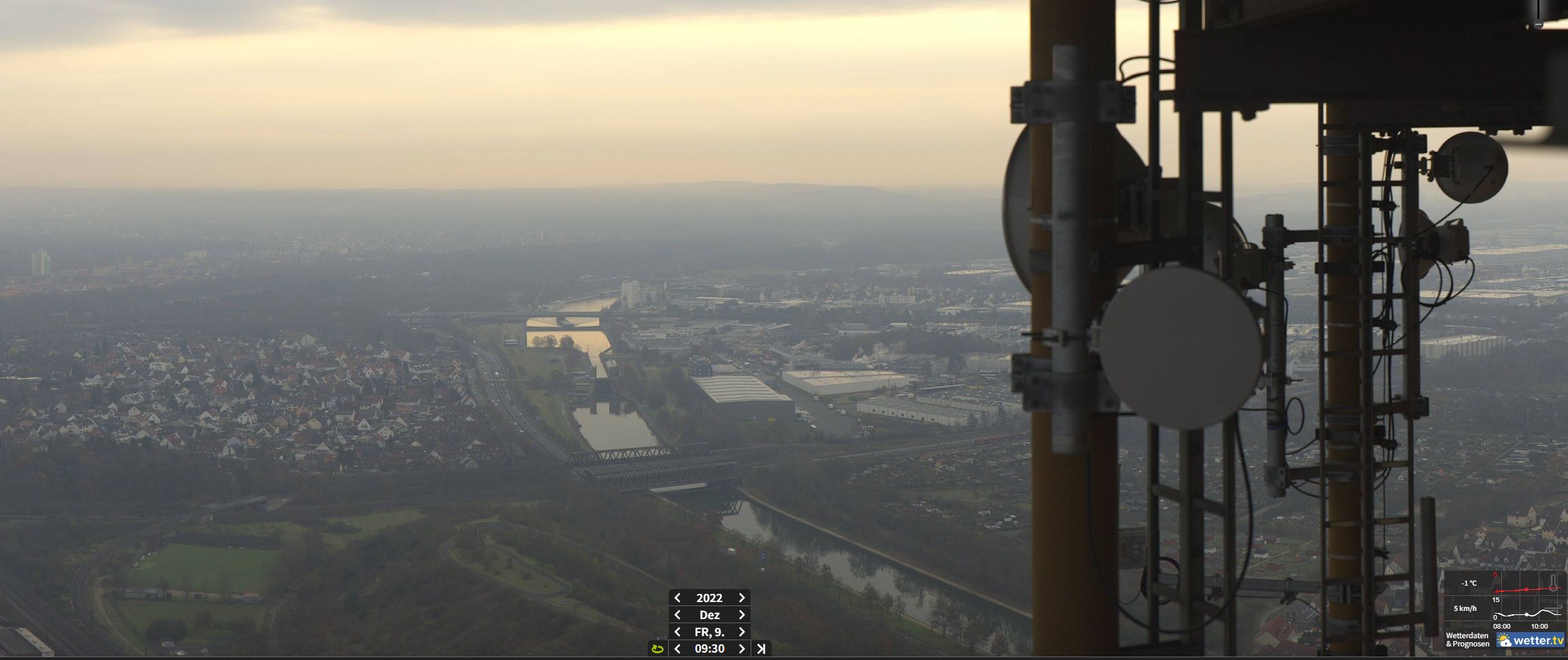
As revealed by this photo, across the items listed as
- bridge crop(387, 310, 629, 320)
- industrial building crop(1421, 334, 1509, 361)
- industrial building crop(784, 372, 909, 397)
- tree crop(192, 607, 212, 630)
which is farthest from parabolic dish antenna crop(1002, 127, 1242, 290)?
bridge crop(387, 310, 629, 320)

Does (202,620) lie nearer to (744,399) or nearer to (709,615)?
(709,615)

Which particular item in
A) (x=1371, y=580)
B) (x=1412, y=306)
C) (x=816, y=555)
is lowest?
(x=816, y=555)

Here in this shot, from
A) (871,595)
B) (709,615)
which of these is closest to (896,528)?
(871,595)

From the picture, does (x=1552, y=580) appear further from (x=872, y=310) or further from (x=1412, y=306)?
(x=872, y=310)

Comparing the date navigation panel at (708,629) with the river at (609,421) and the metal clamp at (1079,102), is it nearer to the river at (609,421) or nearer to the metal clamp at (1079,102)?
the metal clamp at (1079,102)

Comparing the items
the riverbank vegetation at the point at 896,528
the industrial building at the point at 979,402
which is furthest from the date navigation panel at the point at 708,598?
the industrial building at the point at 979,402

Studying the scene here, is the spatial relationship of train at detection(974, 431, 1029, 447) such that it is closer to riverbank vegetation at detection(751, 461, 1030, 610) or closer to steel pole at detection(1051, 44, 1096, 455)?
riverbank vegetation at detection(751, 461, 1030, 610)

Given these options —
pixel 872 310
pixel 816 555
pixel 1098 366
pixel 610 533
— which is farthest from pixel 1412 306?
pixel 872 310

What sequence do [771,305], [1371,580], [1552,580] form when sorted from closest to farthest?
1. [1371,580]
2. [1552,580]
3. [771,305]
